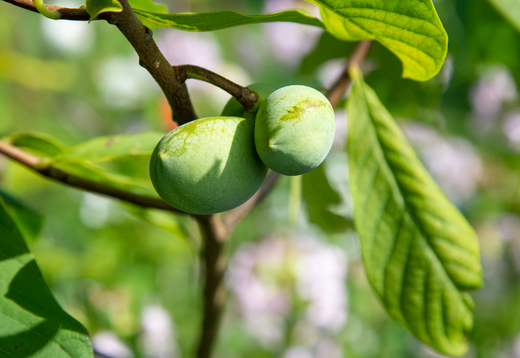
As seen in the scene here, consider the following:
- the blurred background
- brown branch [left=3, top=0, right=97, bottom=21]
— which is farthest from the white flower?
brown branch [left=3, top=0, right=97, bottom=21]

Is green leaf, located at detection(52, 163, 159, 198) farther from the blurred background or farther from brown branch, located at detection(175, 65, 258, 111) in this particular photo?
brown branch, located at detection(175, 65, 258, 111)

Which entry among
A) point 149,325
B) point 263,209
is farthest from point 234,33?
point 149,325

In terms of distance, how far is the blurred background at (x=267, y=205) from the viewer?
0.97m

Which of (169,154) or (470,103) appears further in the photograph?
(470,103)

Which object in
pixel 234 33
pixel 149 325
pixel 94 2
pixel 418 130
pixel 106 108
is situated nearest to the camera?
pixel 94 2

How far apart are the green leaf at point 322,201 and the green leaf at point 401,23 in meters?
0.33

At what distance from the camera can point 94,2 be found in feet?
1.07

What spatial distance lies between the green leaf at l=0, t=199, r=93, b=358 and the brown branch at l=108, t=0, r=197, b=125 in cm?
23

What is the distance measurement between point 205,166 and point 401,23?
0.23m

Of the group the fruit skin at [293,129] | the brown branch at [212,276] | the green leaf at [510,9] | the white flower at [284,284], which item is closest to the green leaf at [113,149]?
the brown branch at [212,276]

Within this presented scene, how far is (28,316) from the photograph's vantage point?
1.40ft

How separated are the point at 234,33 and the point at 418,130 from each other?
4.60 ft

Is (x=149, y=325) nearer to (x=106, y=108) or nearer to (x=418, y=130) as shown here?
(x=106, y=108)

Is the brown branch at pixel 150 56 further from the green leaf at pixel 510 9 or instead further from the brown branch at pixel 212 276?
the green leaf at pixel 510 9
